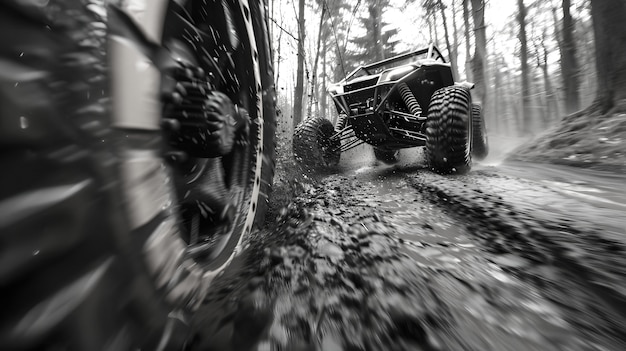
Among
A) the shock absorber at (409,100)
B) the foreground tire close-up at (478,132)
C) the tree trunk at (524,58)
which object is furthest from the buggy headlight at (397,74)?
the tree trunk at (524,58)

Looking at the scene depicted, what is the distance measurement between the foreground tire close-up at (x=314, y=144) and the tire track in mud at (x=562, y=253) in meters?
2.13

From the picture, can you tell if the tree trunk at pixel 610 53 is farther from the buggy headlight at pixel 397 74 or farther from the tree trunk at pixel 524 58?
the tree trunk at pixel 524 58

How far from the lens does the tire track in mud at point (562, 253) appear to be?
1.99 feet

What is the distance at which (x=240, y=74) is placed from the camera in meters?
1.06

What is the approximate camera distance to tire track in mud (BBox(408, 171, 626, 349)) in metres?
0.61

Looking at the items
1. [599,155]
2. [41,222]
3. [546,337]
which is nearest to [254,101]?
[41,222]

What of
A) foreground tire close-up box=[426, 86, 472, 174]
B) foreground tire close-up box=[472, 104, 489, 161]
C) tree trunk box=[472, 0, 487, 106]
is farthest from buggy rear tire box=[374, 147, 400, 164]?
tree trunk box=[472, 0, 487, 106]

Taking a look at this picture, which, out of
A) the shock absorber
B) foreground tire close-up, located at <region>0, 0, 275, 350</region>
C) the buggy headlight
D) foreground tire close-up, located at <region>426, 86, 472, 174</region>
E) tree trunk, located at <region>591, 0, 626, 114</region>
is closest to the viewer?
foreground tire close-up, located at <region>0, 0, 275, 350</region>

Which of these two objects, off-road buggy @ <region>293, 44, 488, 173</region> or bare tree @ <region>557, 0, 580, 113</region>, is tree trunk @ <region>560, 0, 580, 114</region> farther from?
off-road buggy @ <region>293, 44, 488, 173</region>

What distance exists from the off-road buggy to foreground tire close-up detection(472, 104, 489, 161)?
2 cm

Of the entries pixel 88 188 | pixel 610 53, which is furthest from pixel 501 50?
pixel 88 188

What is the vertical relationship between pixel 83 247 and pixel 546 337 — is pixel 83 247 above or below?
above

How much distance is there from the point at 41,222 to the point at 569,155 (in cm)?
505

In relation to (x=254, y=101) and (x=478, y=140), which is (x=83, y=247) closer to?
(x=254, y=101)
